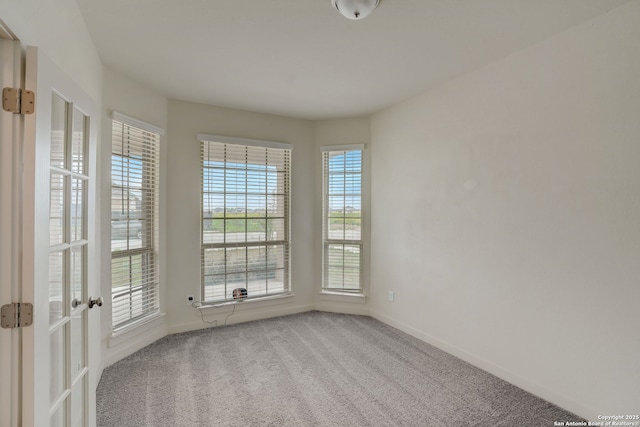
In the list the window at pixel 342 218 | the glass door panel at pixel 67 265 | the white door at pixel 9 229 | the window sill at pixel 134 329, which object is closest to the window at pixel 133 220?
the window sill at pixel 134 329

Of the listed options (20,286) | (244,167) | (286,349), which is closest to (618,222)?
(286,349)

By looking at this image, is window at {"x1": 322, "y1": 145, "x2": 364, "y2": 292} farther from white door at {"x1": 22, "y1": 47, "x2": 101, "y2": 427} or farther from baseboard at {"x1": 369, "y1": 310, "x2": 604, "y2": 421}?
white door at {"x1": 22, "y1": 47, "x2": 101, "y2": 427}

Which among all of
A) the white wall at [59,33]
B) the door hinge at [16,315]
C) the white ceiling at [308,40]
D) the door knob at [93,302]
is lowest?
the door knob at [93,302]

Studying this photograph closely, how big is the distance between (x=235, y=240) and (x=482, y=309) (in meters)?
2.83

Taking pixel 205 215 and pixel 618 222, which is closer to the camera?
pixel 618 222

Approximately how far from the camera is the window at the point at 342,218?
13.7 ft

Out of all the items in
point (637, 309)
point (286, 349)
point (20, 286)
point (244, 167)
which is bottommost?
point (286, 349)

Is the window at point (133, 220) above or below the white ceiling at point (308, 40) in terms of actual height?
below

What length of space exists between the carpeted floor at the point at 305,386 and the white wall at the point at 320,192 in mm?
791

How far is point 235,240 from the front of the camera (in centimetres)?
384

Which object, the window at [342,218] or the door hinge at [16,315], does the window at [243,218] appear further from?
the door hinge at [16,315]

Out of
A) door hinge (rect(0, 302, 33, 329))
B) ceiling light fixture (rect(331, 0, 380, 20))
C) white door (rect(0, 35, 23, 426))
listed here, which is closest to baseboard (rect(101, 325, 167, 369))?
white door (rect(0, 35, 23, 426))

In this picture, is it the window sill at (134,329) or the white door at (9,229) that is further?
the window sill at (134,329)

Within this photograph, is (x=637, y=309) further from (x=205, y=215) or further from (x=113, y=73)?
(x=113, y=73)
